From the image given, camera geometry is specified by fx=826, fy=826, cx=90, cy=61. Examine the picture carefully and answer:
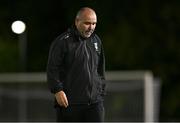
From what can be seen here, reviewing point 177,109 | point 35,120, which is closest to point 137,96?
point 35,120

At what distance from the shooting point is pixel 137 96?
654 inches

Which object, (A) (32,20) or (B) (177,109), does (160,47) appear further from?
(A) (32,20)

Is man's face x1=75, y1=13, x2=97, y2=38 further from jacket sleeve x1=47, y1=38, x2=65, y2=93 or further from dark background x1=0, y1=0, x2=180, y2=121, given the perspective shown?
A: dark background x1=0, y1=0, x2=180, y2=121

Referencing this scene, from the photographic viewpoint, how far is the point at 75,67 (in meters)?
6.03

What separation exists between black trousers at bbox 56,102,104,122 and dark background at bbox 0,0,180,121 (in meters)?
17.7

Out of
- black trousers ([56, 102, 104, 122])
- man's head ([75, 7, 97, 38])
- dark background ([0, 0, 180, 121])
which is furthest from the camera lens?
dark background ([0, 0, 180, 121])

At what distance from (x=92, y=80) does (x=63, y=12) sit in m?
18.7

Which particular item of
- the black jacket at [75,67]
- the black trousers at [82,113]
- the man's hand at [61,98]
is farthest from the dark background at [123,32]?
the man's hand at [61,98]

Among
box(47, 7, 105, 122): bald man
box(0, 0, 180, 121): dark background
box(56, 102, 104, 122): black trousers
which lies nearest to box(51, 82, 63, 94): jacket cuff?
box(47, 7, 105, 122): bald man

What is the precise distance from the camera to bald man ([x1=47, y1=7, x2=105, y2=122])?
6016 mm

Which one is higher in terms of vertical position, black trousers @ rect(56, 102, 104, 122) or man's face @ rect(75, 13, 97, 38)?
man's face @ rect(75, 13, 97, 38)

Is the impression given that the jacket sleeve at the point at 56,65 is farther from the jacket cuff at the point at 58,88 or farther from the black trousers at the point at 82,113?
the black trousers at the point at 82,113

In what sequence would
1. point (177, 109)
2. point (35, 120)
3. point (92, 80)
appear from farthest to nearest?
point (177, 109) → point (35, 120) → point (92, 80)

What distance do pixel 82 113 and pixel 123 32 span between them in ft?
59.5
